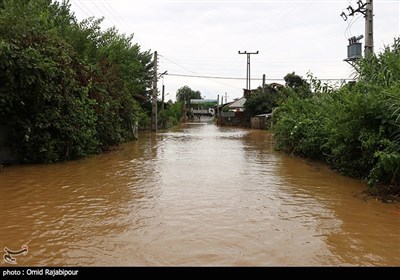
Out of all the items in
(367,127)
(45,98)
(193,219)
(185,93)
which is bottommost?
(193,219)

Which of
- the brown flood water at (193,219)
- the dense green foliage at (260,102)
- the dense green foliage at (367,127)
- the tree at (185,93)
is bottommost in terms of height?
the brown flood water at (193,219)

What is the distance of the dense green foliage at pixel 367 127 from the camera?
7.02 meters

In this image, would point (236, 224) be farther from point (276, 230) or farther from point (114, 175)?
point (114, 175)

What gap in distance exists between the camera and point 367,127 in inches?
311

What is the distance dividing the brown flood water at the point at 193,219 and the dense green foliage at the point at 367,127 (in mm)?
588

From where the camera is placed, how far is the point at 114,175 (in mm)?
8867

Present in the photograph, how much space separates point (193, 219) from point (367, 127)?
4.86m

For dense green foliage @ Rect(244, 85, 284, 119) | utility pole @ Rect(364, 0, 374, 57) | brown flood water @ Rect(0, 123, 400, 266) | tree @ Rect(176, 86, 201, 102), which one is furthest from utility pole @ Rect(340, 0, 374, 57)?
tree @ Rect(176, 86, 201, 102)

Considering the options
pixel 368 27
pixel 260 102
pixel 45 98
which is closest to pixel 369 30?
pixel 368 27

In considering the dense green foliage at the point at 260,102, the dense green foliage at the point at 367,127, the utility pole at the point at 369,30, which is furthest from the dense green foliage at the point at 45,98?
the dense green foliage at the point at 260,102

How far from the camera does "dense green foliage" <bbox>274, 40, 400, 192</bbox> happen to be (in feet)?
23.0

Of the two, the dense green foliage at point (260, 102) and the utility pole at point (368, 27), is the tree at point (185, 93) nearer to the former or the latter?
the dense green foliage at point (260, 102)

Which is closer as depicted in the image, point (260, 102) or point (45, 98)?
point (45, 98)

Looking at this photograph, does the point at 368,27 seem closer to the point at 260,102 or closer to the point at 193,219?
the point at 193,219
